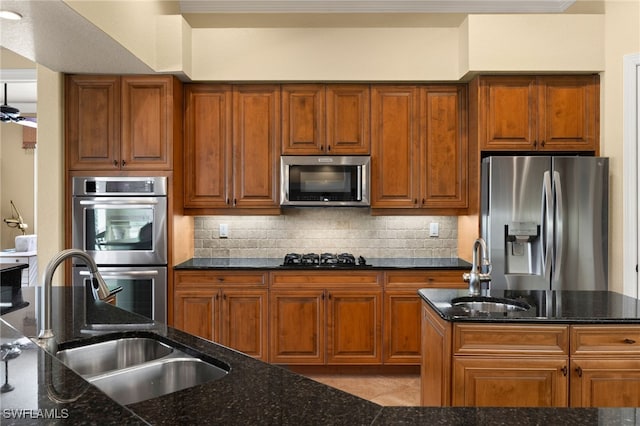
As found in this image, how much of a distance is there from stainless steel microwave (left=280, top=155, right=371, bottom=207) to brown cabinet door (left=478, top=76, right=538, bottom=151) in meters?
1.03

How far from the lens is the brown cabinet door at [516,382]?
213cm

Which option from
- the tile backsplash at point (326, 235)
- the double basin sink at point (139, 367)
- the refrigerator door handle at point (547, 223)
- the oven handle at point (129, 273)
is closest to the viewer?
the double basin sink at point (139, 367)

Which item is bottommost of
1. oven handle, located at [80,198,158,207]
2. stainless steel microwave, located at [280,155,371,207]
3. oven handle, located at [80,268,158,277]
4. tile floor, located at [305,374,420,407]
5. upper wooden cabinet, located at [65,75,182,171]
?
tile floor, located at [305,374,420,407]

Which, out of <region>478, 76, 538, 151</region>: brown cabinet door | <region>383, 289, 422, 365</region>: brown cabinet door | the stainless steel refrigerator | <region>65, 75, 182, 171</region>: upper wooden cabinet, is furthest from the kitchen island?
<region>65, 75, 182, 171</region>: upper wooden cabinet

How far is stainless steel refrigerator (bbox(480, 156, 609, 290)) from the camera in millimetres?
3539

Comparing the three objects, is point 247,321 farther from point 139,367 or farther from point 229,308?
point 139,367

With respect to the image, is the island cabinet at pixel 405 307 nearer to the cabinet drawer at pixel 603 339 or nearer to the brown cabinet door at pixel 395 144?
the brown cabinet door at pixel 395 144

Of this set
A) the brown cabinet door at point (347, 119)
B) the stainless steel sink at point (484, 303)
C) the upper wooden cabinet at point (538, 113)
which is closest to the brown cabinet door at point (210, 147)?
the brown cabinet door at point (347, 119)

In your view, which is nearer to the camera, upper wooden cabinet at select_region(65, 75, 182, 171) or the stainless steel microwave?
upper wooden cabinet at select_region(65, 75, 182, 171)

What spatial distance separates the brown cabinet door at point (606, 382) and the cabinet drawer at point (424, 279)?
66.6 inches

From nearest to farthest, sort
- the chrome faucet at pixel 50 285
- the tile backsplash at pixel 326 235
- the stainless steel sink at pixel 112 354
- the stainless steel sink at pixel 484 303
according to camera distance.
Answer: the chrome faucet at pixel 50 285, the stainless steel sink at pixel 112 354, the stainless steel sink at pixel 484 303, the tile backsplash at pixel 326 235

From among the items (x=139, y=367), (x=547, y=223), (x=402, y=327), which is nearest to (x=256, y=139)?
(x=402, y=327)

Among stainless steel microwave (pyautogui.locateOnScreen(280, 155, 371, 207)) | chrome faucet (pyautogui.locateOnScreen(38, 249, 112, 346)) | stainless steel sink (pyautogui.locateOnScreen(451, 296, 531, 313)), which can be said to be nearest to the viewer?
chrome faucet (pyautogui.locateOnScreen(38, 249, 112, 346))

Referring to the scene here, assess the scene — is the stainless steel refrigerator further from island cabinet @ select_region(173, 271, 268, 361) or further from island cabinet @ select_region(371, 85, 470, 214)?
island cabinet @ select_region(173, 271, 268, 361)
